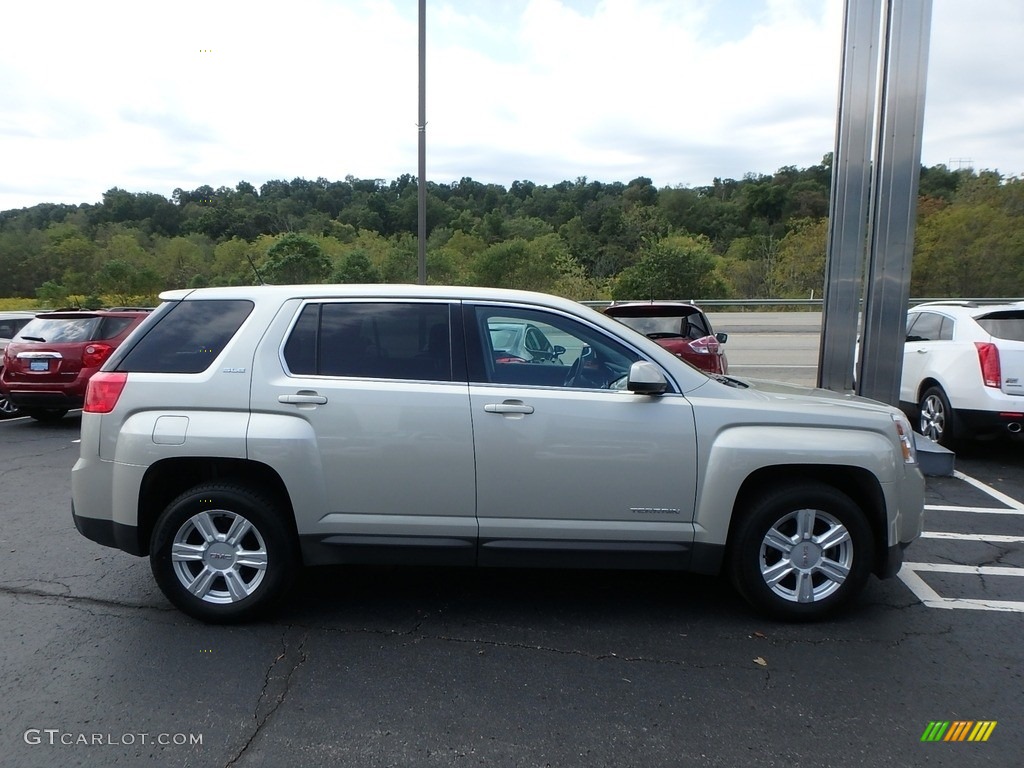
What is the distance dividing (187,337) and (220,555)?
1.21 metres

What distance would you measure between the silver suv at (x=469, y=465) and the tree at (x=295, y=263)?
2033 centimetres

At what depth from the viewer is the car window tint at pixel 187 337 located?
400 cm

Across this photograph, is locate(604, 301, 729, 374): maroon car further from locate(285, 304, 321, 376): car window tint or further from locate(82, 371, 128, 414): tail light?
locate(82, 371, 128, 414): tail light

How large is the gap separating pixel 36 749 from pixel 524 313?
2.94 meters

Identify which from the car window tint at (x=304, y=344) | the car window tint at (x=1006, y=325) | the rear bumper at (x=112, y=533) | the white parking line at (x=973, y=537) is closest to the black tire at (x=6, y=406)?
the rear bumper at (x=112, y=533)

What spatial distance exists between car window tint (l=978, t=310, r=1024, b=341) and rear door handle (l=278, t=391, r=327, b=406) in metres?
6.92

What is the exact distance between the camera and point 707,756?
281 cm

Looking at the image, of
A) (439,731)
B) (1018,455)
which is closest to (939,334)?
(1018,455)

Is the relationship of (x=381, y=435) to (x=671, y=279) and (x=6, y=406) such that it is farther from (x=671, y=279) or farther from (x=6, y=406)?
(x=671, y=279)

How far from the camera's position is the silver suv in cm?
381

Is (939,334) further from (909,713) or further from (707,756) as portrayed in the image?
(707,756)

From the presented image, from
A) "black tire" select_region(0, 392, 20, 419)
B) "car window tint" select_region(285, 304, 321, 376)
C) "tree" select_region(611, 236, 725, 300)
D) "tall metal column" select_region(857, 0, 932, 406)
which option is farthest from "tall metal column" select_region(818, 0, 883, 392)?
"tree" select_region(611, 236, 725, 300)

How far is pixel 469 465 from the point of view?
12.5 feet

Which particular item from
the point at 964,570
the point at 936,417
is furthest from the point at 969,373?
the point at 964,570
